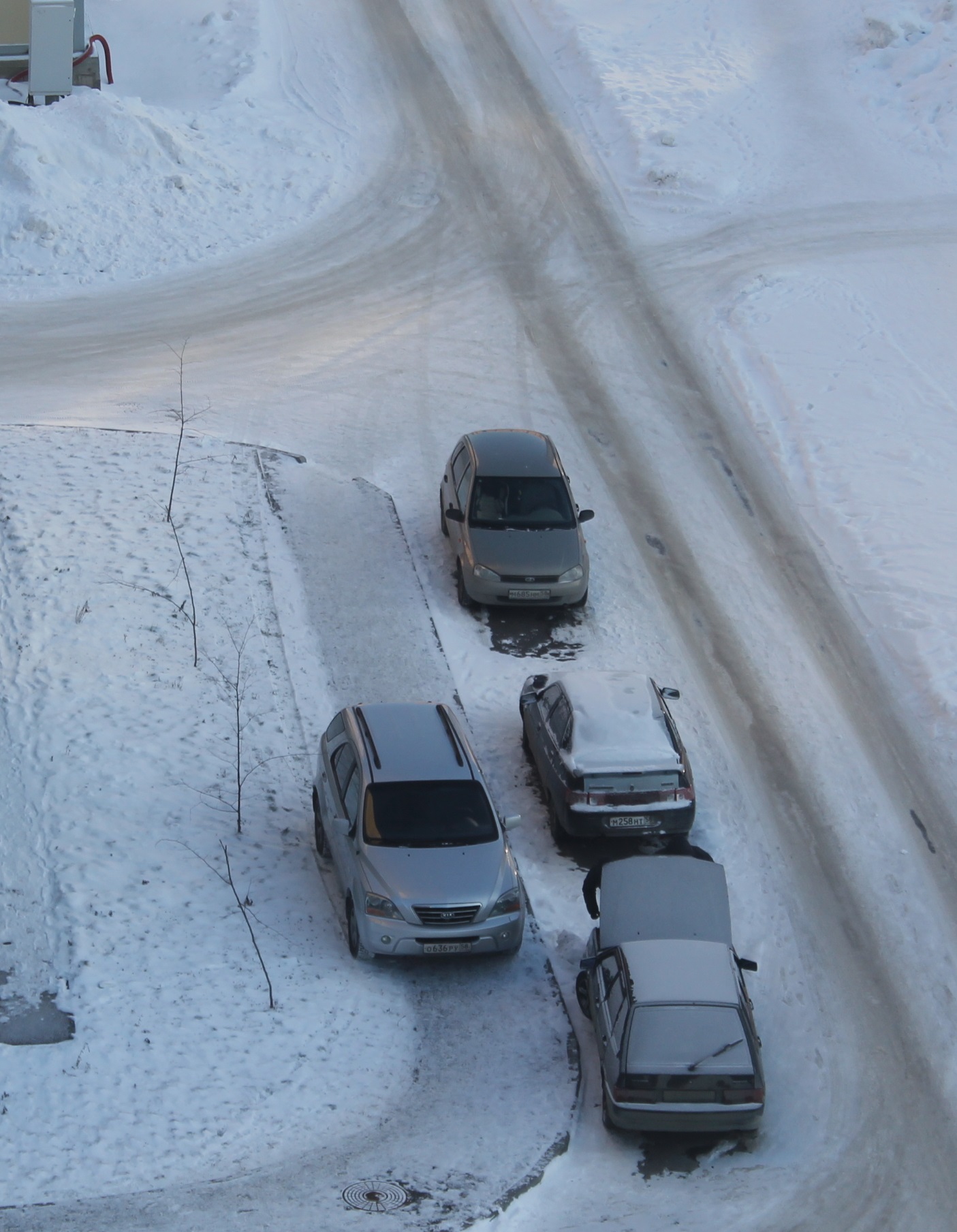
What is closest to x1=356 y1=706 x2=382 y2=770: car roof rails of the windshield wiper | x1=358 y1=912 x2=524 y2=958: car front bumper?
x1=358 y1=912 x2=524 y2=958: car front bumper

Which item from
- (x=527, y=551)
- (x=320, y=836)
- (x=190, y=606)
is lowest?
(x=320, y=836)

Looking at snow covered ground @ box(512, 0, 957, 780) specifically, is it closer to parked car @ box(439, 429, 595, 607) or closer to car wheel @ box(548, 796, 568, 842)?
parked car @ box(439, 429, 595, 607)

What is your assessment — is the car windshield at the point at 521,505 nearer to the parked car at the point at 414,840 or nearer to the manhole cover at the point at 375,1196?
the parked car at the point at 414,840

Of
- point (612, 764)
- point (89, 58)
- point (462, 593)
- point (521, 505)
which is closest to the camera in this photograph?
point (612, 764)

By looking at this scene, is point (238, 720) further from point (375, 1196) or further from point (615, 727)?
point (375, 1196)

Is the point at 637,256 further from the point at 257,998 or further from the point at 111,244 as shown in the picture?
the point at 257,998

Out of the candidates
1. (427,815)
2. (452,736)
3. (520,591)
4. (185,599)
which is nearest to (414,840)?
(427,815)

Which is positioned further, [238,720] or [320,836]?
[238,720]

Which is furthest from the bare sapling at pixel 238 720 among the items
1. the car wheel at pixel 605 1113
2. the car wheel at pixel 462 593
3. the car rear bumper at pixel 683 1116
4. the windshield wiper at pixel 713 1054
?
the windshield wiper at pixel 713 1054

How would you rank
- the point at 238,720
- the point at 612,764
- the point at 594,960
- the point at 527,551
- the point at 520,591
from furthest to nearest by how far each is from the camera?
the point at 527,551 → the point at 520,591 → the point at 238,720 → the point at 612,764 → the point at 594,960
